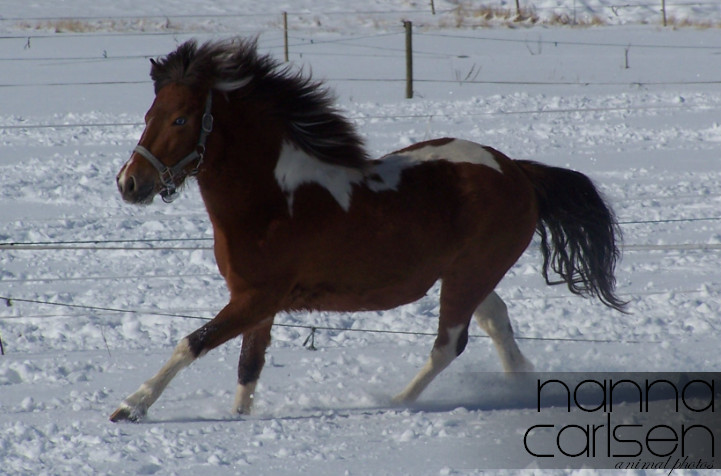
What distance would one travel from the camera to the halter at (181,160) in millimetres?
3957

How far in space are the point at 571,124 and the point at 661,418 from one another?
8516mm

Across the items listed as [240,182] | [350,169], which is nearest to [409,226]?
[350,169]

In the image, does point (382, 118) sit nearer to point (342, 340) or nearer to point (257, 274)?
point (342, 340)

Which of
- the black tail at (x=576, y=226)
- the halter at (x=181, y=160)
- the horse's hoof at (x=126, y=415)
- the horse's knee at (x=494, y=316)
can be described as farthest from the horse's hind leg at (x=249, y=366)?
the black tail at (x=576, y=226)

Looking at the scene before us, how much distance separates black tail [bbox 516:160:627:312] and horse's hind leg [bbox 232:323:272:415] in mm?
1660

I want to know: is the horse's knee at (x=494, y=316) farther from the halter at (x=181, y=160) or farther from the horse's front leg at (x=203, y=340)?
the halter at (x=181, y=160)

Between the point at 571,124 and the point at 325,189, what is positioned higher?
the point at 325,189

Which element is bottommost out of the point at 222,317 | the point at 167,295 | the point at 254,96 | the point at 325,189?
the point at 167,295

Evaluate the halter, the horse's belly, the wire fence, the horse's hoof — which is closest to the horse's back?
the horse's belly

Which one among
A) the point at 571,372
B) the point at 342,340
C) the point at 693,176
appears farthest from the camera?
the point at 693,176

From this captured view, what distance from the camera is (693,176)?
10.1 m

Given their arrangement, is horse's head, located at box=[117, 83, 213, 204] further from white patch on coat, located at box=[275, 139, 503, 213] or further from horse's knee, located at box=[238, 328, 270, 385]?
horse's knee, located at box=[238, 328, 270, 385]

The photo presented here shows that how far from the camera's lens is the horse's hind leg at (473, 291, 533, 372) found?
5.03m

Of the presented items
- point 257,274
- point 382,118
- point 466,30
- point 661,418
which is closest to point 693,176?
point 382,118
